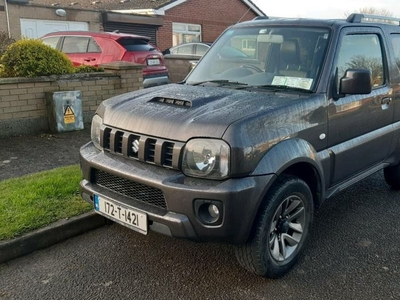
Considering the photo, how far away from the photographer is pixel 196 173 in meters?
2.76

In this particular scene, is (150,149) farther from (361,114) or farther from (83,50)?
(83,50)

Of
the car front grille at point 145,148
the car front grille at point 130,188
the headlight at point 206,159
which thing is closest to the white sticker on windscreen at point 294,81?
the headlight at point 206,159

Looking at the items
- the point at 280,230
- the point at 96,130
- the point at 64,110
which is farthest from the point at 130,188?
the point at 64,110

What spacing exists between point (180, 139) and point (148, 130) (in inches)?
11.6

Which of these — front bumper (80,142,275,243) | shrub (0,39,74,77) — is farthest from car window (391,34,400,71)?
shrub (0,39,74,77)

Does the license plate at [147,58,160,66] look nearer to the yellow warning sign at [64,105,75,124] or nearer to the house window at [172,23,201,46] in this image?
the yellow warning sign at [64,105,75,124]

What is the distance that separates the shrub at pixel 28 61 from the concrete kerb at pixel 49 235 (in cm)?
372

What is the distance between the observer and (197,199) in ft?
8.74

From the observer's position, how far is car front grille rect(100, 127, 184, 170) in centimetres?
281

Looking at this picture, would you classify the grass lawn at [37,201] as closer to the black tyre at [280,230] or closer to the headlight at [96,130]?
the headlight at [96,130]

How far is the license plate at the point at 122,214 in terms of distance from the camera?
9.50 feet

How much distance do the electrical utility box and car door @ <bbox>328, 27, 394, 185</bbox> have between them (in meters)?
4.54

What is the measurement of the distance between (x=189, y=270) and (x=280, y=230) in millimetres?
777

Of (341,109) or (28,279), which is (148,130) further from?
(341,109)
